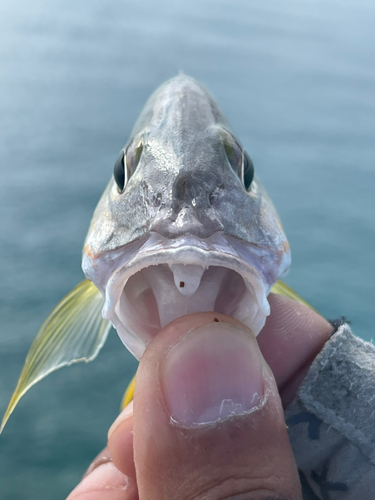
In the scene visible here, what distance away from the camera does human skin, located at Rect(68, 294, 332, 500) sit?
82 cm

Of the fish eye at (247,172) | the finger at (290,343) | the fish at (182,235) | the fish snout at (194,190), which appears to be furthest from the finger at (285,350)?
the fish snout at (194,190)

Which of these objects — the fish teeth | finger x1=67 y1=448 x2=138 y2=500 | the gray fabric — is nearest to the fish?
the fish teeth

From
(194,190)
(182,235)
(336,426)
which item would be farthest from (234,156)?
(336,426)

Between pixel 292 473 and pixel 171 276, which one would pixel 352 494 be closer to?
pixel 292 473

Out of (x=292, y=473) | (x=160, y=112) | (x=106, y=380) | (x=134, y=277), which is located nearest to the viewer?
(x=292, y=473)

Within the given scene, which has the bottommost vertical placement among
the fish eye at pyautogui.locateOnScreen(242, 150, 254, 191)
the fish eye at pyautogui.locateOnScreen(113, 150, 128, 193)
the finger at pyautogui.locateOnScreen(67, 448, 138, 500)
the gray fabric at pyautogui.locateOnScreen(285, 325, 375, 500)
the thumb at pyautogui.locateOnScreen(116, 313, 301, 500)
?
the finger at pyautogui.locateOnScreen(67, 448, 138, 500)

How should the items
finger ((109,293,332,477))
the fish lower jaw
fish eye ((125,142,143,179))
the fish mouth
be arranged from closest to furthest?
the fish mouth < the fish lower jaw < fish eye ((125,142,143,179)) < finger ((109,293,332,477))

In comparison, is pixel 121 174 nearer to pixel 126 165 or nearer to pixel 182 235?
pixel 126 165

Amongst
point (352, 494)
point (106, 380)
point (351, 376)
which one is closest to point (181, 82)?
point (351, 376)

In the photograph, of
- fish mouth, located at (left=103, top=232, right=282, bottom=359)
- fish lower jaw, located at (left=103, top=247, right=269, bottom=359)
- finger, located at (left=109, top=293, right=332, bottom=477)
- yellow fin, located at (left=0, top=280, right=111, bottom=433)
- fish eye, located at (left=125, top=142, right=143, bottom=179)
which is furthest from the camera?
yellow fin, located at (left=0, top=280, right=111, bottom=433)

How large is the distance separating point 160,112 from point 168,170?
0.36 m

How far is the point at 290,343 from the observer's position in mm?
1332

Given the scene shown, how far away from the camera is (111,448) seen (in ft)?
4.13

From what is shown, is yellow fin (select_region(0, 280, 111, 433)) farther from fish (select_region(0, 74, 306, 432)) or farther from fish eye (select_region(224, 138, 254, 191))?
fish eye (select_region(224, 138, 254, 191))
